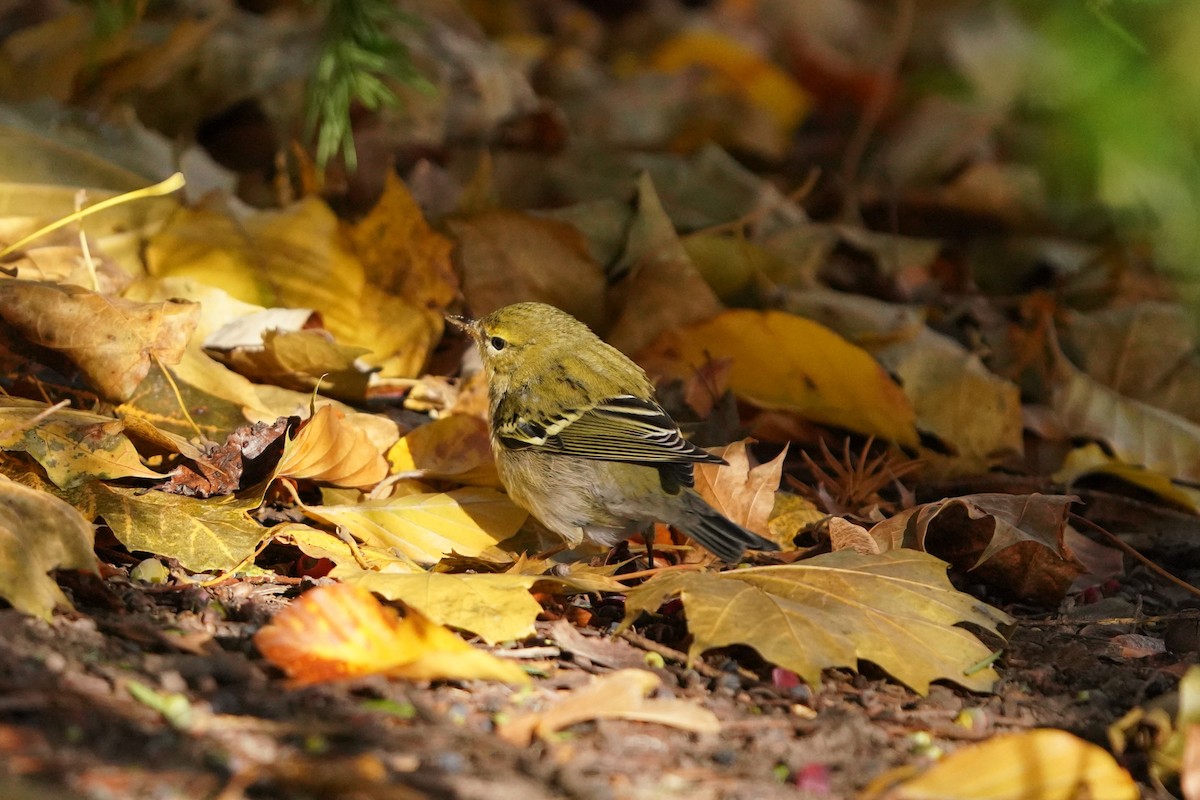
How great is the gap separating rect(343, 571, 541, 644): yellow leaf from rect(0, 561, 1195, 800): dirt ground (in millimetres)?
119

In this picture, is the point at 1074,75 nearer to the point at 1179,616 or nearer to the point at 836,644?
the point at 1179,616

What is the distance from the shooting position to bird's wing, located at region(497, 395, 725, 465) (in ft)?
11.7

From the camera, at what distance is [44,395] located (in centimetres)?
345

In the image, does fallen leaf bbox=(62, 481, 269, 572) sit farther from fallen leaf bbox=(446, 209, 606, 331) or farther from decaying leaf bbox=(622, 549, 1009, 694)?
fallen leaf bbox=(446, 209, 606, 331)

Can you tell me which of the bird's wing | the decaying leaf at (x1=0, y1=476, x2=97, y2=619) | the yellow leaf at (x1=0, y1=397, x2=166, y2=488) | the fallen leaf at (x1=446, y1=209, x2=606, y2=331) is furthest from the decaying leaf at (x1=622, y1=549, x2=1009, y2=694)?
the fallen leaf at (x1=446, y1=209, x2=606, y2=331)

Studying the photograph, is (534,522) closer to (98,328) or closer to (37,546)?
(98,328)

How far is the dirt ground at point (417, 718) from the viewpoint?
2033mm

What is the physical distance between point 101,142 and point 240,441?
174 centimetres

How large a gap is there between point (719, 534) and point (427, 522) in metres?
0.83

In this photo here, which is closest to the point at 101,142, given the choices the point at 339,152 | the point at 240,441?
the point at 339,152

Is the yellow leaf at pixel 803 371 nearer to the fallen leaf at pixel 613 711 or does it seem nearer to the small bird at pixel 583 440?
the small bird at pixel 583 440

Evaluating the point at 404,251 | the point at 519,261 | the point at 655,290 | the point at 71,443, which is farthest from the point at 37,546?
the point at 655,290

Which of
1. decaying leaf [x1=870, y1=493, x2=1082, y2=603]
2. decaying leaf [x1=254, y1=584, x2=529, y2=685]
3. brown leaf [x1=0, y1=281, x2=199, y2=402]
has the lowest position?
decaying leaf [x1=870, y1=493, x2=1082, y2=603]

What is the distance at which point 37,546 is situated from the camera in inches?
99.7
